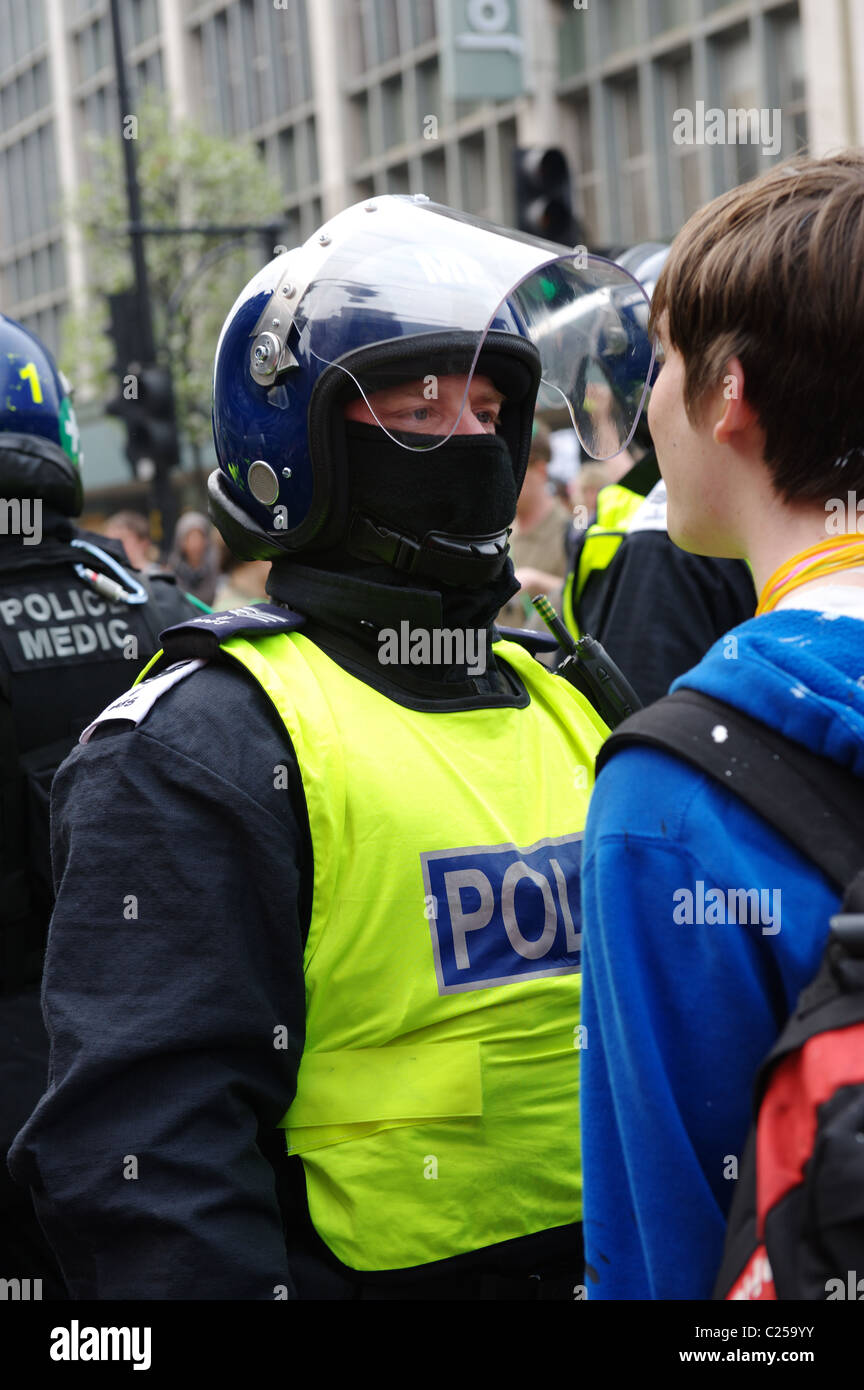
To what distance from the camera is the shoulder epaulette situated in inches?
75.6

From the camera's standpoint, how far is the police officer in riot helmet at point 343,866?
1703 mm

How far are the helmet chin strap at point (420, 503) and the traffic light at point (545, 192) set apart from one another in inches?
250

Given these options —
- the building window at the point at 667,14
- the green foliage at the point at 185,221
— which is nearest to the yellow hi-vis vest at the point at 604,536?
the building window at the point at 667,14

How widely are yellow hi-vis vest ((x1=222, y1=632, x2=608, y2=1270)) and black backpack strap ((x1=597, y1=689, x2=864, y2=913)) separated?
65 cm

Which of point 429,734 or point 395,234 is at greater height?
point 395,234

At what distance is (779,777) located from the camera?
1.23 m

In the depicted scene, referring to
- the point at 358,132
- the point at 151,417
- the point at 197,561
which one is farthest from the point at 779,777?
the point at 358,132

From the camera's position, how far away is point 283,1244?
172 centimetres

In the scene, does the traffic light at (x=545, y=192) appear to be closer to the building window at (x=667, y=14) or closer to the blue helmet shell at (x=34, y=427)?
the blue helmet shell at (x=34, y=427)

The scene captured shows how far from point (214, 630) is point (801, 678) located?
867 mm

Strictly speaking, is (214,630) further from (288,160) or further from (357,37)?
(288,160)
